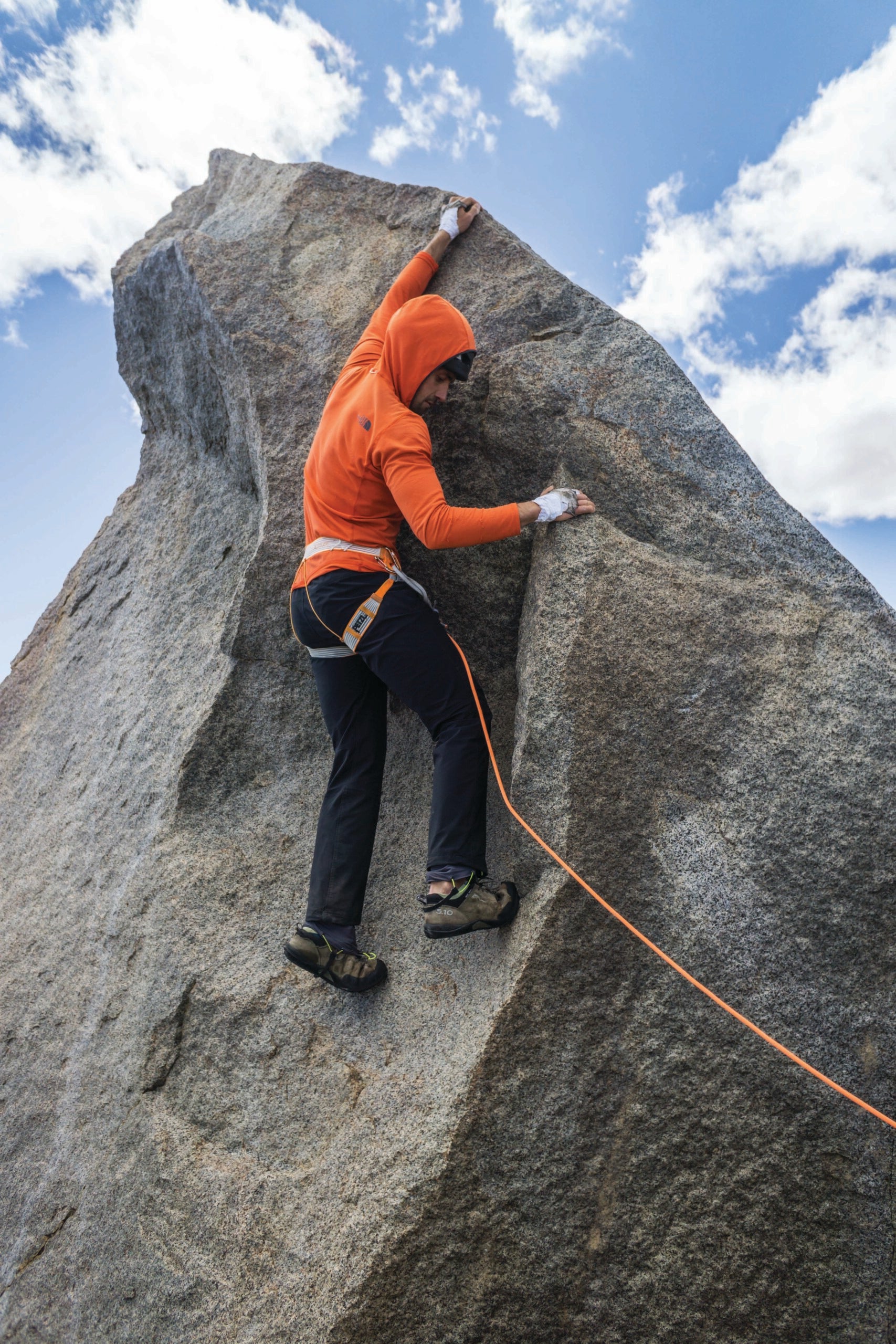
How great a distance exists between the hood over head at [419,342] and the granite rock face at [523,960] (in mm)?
333

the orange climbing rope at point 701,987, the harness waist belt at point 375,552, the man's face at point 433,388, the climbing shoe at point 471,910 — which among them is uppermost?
the man's face at point 433,388

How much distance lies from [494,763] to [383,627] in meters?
0.73

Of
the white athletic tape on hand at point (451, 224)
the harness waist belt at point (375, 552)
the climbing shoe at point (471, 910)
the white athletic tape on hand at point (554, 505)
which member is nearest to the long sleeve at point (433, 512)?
the white athletic tape on hand at point (554, 505)

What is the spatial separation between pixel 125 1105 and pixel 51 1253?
605mm

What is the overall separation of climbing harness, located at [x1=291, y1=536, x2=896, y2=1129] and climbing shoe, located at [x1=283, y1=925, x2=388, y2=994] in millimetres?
865

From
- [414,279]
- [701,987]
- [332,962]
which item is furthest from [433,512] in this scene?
[701,987]

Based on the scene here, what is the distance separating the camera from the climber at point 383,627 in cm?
323

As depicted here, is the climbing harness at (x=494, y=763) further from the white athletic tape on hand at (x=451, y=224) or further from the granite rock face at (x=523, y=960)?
the white athletic tape on hand at (x=451, y=224)

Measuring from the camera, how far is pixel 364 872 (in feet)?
11.4

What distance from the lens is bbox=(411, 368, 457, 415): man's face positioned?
3.53 metres

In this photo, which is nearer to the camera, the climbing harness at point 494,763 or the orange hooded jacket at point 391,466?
the climbing harness at point 494,763

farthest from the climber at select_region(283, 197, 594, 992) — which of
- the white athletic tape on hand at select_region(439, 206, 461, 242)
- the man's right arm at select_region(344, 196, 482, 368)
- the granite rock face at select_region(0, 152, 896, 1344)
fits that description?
the white athletic tape on hand at select_region(439, 206, 461, 242)

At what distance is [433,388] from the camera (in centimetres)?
357

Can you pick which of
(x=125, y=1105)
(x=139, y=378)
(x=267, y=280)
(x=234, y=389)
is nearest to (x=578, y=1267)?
(x=125, y=1105)
